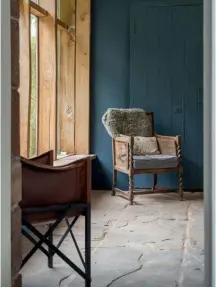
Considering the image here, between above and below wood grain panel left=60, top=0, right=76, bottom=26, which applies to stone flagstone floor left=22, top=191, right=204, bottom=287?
below

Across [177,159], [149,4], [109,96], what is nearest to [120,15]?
[149,4]

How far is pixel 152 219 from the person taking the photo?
12.5ft

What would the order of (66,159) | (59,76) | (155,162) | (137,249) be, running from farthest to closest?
(59,76) → (66,159) → (155,162) → (137,249)

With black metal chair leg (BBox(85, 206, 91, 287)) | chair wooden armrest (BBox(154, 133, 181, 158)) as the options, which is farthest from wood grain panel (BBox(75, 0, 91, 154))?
black metal chair leg (BBox(85, 206, 91, 287))

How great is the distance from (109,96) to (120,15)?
3.24 feet

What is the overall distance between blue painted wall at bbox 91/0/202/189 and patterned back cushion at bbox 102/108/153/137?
293mm

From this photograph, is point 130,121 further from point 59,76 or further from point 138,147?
point 59,76

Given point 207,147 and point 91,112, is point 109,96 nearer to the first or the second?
point 91,112

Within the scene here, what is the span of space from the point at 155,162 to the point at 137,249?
172cm

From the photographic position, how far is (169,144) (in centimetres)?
483

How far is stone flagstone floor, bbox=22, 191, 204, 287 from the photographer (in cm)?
235

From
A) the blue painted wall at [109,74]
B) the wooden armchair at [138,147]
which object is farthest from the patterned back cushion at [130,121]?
the blue painted wall at [109,74]

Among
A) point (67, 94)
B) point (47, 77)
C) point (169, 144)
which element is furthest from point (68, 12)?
point (169, 144)

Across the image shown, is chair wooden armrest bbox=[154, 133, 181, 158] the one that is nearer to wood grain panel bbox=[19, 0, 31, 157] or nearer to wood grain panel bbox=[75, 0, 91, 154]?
wood grain panel bbox=[75, 0, 91, 154]
